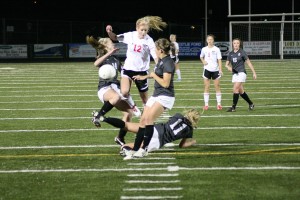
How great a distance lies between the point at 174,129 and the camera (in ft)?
26.7

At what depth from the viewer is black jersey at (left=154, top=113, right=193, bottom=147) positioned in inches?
318

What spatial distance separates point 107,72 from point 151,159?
183 centimetres

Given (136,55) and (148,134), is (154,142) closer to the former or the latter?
(148,134)

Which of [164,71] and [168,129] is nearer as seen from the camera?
[164,71]

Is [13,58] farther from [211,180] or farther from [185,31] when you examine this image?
[211,180]

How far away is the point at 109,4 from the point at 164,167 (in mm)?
57399

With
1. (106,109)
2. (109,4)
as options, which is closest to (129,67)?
(106,109)

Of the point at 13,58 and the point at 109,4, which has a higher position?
the point at 109,4

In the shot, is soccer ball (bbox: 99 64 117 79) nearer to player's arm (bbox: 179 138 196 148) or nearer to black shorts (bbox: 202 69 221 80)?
player's arm (bbox: 179 138 196 148)

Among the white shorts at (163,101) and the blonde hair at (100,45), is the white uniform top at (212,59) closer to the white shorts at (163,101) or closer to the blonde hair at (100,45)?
the blonde hair at (100,45)

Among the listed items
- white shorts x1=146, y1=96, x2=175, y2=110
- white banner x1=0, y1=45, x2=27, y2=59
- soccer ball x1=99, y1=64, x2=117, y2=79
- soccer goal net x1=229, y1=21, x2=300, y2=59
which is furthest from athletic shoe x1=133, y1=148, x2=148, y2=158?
white banner x1=0, y1=45, x2=27, y2=59

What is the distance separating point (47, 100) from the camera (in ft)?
52.5

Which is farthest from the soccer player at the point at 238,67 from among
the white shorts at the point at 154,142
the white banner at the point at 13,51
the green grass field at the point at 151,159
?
the white banner at the point at 13,51

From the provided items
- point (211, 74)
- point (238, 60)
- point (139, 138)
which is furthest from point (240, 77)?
point (139, 138)
